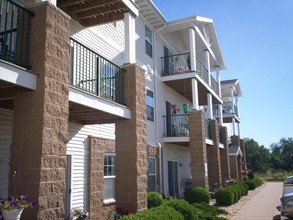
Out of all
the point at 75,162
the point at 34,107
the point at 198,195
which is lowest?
the point at 198,195

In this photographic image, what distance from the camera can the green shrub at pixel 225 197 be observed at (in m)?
15.7

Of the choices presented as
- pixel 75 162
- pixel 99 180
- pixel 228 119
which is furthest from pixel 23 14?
pixel 228 119

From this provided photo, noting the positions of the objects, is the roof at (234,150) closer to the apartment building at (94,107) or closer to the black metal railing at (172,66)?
the apartment building at (94,107)

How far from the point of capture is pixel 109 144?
1188 centimetres

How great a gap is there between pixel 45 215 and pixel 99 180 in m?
5.38

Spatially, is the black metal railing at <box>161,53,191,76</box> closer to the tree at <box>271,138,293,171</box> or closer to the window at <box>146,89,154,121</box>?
the window at <box>146,89,154,121</box>

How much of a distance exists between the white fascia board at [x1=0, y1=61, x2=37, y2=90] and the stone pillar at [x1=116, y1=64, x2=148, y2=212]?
13.2ft

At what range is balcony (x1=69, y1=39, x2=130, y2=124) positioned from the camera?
305 inches

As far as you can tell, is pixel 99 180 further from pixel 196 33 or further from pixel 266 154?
pixel 266 154

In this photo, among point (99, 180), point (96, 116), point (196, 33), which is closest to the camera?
point (96, 116)

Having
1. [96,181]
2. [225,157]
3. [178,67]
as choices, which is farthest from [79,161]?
[225,157]

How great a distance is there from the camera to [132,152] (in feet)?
31.2

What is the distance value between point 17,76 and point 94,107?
255 centimetres

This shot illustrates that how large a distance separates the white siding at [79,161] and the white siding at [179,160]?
7253 millimetres
